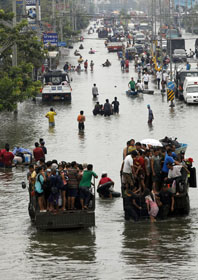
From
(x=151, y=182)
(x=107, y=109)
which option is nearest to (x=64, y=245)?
(x=151, y=182)

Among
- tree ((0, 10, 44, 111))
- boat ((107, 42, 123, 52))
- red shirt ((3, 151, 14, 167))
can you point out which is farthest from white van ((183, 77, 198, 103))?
boat ((107, 42, 123, 52))

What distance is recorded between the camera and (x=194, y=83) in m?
56.2

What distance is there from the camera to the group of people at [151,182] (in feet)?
76.6

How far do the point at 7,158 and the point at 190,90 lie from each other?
2466 centimetres

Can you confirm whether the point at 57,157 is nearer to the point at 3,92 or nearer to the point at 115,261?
the point at 3,92

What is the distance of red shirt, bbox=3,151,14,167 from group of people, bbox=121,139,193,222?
930 centimetres

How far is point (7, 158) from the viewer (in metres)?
33.0

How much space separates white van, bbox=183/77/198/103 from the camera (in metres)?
54.8

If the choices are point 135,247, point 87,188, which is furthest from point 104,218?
point 135,247

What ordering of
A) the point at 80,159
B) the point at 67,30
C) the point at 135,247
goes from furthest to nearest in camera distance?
the point at 67,30 < the point at 80,159 < the point at 135,247

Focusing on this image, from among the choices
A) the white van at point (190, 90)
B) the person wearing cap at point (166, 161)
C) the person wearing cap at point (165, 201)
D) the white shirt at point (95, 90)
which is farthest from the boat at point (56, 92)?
the person wearing cap at point (165, 201)

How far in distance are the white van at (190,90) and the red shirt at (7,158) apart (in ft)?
77.0

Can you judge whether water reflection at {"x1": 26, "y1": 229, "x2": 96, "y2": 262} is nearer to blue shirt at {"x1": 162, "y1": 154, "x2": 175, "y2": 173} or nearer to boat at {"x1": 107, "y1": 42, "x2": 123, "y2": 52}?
blue shirt at {"x1": 162, "y1": 154, "x2": 175, "y2": 173}

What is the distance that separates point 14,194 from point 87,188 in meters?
5.91
